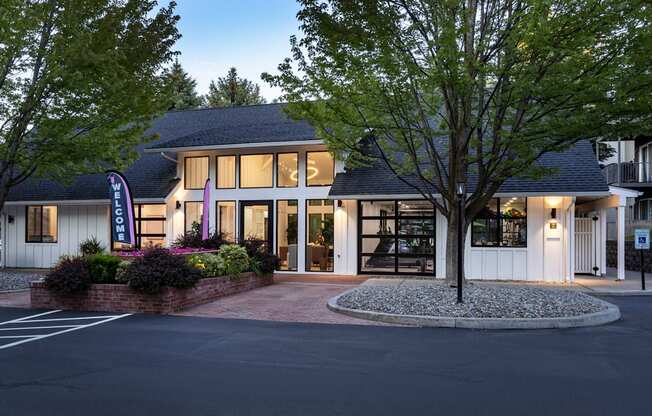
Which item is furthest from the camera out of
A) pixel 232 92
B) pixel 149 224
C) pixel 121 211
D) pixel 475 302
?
pixel 232 92

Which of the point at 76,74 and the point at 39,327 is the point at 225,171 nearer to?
the point at 76,74

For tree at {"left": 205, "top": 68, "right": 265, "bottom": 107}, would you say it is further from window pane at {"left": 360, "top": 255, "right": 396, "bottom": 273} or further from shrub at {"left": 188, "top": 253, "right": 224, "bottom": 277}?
shrub at {"left": 188, "top": 253, "right": 224, "bottom": 277}

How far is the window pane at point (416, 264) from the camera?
1647cm

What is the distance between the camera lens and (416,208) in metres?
16.6

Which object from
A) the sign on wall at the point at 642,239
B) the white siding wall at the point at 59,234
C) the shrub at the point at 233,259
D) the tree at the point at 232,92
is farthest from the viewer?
the tree at the point at 232,92

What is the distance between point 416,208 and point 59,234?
1418 cm

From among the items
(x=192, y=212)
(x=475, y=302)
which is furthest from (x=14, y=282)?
(x=475, y=302)

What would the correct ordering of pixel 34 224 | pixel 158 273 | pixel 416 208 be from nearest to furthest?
pixel 158 273 < pixel 416 208 < pixel 34 224

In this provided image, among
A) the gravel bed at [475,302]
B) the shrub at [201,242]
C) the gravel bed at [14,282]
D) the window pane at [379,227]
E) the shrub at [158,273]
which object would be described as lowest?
the gravel bed at [14,282]

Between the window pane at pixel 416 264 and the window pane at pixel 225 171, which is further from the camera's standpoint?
the window pane at pixel 225 171

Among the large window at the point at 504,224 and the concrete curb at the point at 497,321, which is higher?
the large window at the point at 504,224

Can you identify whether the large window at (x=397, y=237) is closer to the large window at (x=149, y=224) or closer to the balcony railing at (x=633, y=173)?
the large window at (x=149, y=224)

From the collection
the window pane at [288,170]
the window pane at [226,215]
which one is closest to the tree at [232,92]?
the window pane at [226,215]

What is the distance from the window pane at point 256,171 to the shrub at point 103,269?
7894mm
